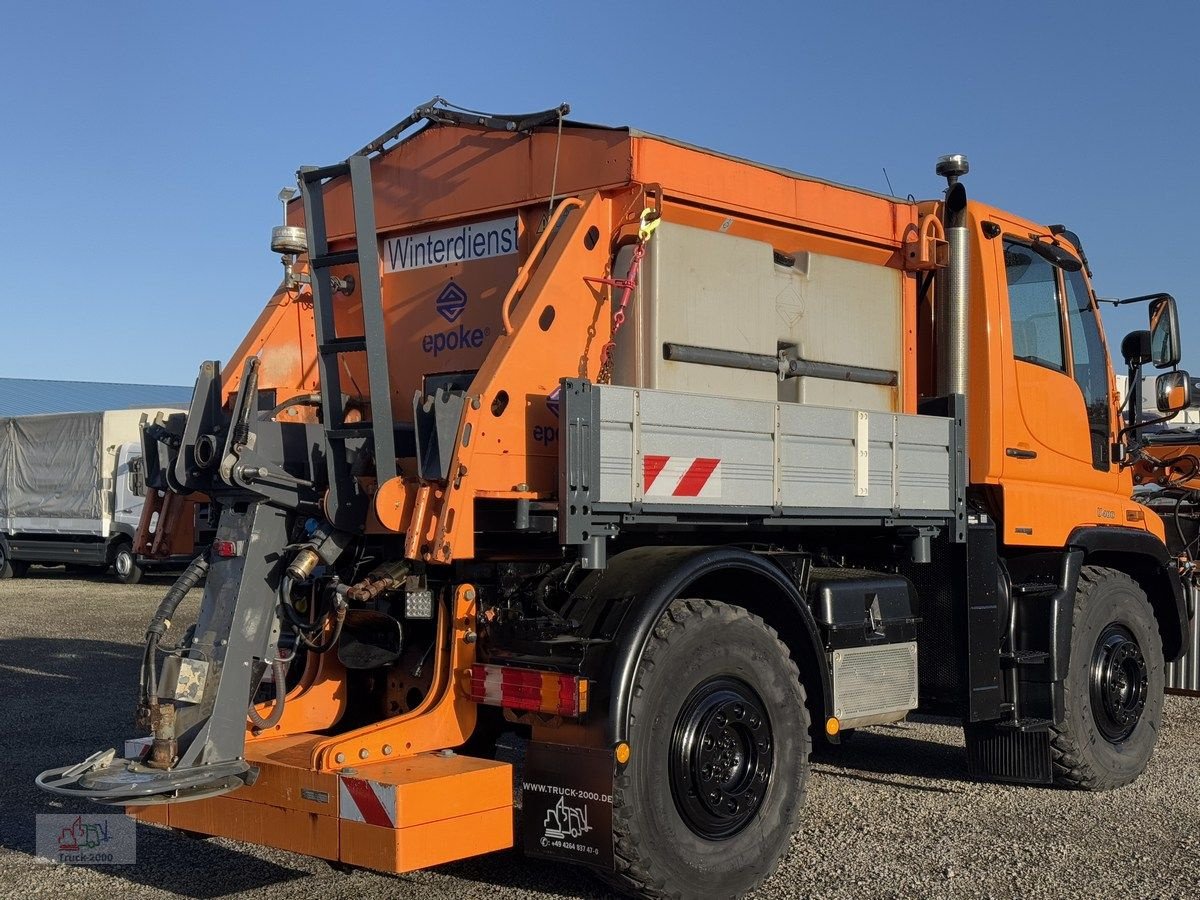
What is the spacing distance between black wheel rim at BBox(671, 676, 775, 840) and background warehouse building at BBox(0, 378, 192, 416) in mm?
47465

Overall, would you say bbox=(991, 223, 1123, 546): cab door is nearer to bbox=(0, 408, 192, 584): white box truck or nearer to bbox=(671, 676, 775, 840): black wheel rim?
bbox=(671, 676, 775, 840): black wheel rim

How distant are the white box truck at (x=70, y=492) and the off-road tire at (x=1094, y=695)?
65.8 feet

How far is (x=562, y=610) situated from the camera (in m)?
5.20

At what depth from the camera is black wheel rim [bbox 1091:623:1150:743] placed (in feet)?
25.2

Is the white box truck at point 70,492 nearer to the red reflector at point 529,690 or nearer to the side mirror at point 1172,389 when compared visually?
the side mirror at point 1172,389

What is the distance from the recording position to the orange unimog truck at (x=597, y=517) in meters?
4.88

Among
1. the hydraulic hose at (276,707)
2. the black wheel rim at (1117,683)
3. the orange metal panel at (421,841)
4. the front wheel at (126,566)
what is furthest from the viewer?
the front wheel at (126,566)

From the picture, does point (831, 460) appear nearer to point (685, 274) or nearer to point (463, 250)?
point (685, 274)

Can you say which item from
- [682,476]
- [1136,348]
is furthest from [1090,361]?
[682,476]

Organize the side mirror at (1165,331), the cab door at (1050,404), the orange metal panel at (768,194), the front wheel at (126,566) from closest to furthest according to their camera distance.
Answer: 1. the orange metal panel at (768,194)
2. the cab door at (1050,404)
3. the side mirror at (1165,331)
4. the front wheel at (126,566)

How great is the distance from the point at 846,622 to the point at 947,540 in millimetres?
997

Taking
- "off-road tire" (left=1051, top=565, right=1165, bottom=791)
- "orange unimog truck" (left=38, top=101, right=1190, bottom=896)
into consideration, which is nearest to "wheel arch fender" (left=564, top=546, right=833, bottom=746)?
"orange unimog truck" (left=38, top=101, right=1190, bottom=896)

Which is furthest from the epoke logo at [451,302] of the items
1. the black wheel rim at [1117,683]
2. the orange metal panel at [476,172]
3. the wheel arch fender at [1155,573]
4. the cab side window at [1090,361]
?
the black wheel rim at [1117,683]

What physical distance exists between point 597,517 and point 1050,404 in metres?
3.77
